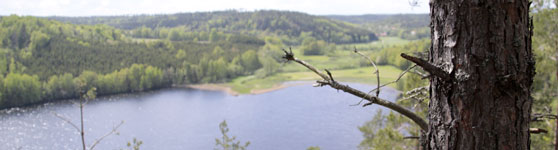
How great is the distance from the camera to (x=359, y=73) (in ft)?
110

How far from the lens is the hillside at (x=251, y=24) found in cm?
6738

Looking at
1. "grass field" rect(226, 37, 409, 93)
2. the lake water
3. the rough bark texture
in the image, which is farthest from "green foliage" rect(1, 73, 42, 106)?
the rough bark texture

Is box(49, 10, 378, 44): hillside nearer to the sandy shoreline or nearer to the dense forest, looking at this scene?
the dense forest

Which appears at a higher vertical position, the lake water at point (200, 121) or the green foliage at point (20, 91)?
the green foliage at point (20, 91)

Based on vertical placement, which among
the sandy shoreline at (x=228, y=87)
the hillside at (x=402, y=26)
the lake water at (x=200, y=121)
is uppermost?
the hillside at (x=402, y=26)

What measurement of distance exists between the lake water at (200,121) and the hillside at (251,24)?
36.3 m

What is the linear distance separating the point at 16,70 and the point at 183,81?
12.0 meters

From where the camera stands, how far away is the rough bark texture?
4.68ft

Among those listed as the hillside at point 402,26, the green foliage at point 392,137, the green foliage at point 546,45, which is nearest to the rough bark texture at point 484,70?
the green foliage at point 546,45

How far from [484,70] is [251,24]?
74.1 m

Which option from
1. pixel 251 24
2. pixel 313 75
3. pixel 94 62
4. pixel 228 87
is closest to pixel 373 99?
Answer: pixel 228 87

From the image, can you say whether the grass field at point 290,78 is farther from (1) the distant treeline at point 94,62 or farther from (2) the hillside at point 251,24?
(2) the hillside at point 251,24

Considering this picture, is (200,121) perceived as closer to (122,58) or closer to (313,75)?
(313,75)

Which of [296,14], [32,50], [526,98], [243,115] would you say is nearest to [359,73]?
[243,115]
